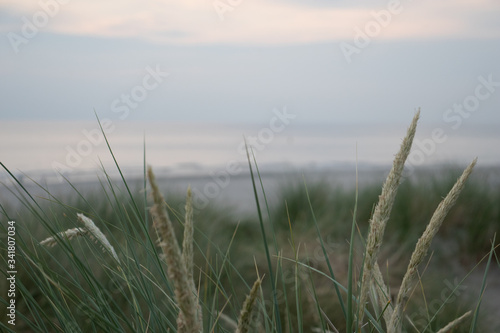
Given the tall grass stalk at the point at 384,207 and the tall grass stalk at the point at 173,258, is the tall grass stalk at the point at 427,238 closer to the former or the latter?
the tall grass stalk at the point at 384,207

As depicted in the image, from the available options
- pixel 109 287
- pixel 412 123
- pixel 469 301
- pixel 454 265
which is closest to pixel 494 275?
pixel 454 265

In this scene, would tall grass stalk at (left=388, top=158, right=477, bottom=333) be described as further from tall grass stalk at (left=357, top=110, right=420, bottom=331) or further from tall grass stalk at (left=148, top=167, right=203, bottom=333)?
tall grass stalk at (left=148, top=167, right=203, bottom=333)

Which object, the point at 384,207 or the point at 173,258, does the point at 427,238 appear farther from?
the point at 173,258

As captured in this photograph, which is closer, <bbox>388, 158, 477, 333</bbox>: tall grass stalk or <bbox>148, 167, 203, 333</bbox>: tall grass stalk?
<bbox>148, 167, 203, 333</bbox>: tall grass stalk

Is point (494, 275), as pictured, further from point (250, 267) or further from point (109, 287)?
point (109, 287)

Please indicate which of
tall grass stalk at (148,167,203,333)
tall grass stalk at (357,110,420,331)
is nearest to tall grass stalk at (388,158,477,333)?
tall grass stalk at (357,110,420,331)

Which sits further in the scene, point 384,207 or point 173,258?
point 384,207

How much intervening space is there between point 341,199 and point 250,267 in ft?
8.64

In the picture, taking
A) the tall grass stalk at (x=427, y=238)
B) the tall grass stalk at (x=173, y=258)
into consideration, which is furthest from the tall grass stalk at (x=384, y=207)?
the tall grass stalk at (x=173, y=258)

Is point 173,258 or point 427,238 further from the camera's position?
point 427,238

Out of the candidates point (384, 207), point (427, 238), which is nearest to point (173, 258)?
point (384, 207)

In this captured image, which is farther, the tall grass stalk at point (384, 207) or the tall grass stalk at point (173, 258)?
the tall grass stalk at point (384, 207)

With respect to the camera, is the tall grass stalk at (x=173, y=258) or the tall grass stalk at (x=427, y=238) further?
the tall grass stalk at (x=427, y=238)

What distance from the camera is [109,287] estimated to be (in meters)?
3.75
